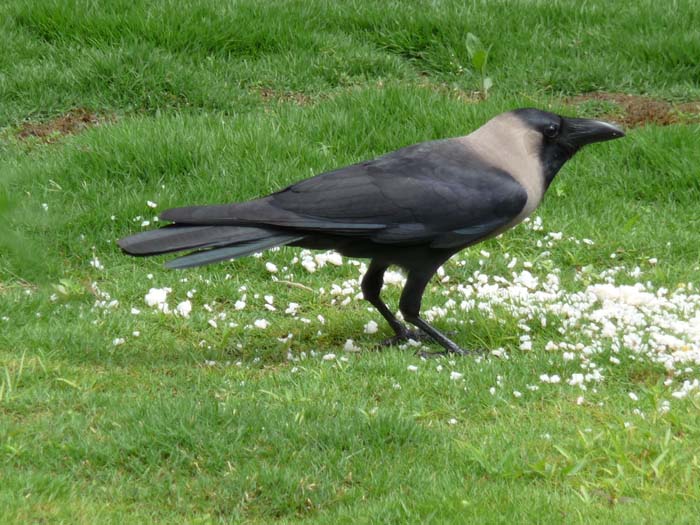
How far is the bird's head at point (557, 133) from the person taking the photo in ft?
18.0

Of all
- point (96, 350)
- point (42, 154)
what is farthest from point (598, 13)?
point (96, 350)

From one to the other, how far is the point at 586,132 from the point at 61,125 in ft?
13.4

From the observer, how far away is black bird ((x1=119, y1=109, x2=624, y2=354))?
4.96 m

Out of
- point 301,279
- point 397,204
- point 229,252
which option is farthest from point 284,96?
point 229,252

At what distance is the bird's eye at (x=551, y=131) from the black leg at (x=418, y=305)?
0.94 meters

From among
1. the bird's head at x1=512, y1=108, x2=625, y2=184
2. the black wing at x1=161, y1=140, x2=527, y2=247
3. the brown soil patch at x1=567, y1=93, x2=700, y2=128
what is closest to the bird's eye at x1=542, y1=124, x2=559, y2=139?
the bird's head at x1=512, y1=108, x2=625, y2=184

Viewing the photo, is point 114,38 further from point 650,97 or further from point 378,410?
point 378,410

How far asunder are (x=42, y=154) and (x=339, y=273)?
241 cm

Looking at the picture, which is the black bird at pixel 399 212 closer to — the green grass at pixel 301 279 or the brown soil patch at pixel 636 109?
the green grass at pixel 301 279

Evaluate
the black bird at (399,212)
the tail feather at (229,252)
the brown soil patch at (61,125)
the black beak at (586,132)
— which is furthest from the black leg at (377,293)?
the brown soil patch at (61,125)

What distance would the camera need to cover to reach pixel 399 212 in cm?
508

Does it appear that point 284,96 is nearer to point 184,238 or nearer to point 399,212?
point 399,212

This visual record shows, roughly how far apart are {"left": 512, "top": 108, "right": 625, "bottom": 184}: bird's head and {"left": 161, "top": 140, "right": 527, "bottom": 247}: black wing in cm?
37

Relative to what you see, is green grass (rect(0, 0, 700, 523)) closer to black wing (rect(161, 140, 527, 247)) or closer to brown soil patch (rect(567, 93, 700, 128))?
brown soil patch (rect(567, 93, 700, 128))
